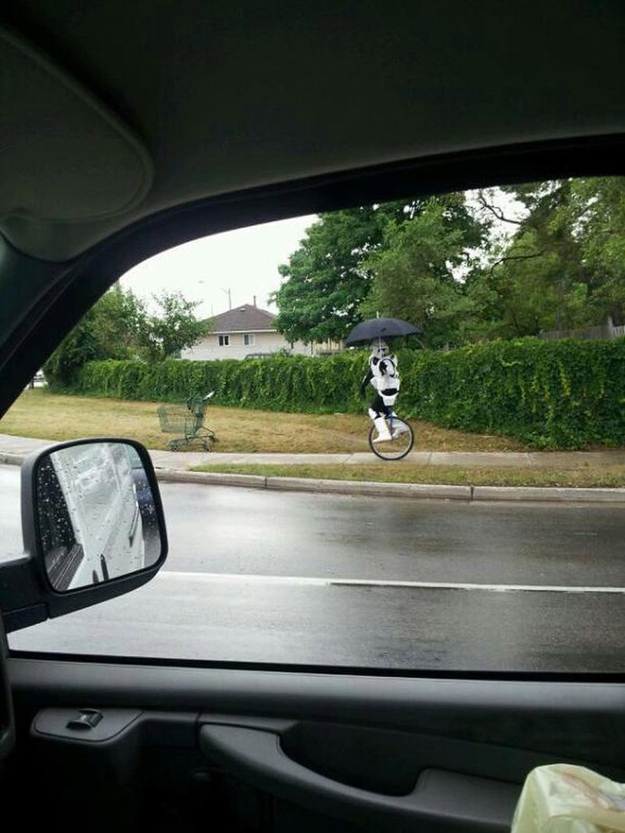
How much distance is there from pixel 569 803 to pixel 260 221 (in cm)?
152

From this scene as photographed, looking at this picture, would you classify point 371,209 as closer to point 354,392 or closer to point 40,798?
→ point 354,392

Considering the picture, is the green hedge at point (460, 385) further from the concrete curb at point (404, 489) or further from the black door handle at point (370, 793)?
the black door handle at point (370, 793)

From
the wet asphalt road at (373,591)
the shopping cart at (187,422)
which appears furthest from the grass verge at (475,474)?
the shopping cart at (187,422)

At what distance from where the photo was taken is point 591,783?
3.71 feet

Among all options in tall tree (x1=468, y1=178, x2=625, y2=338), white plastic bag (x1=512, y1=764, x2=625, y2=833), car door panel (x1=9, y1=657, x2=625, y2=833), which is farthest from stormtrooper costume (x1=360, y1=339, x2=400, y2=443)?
white plastic bag (x1=512, y1=764, x2=625, y2=833)

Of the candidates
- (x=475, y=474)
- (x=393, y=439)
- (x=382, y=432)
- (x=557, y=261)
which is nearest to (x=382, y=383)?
(x=382, y=432)

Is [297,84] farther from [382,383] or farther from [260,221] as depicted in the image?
[382,383]

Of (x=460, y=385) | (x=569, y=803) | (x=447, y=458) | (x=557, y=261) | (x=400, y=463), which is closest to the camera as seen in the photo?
(x=569, y=803)

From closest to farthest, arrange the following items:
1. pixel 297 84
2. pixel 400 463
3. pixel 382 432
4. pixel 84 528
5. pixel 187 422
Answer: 1. pixel 297 84
2. pixel 84 528
3. pixel 382 432
4. pixel 400 463
5. pixel 187 422

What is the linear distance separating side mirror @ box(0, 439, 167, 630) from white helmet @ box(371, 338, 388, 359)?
882mm

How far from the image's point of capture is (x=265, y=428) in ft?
11.6

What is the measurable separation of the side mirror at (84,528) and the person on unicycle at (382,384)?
3.15ft

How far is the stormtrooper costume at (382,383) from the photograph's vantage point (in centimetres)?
236

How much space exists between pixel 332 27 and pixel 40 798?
1.85 m
